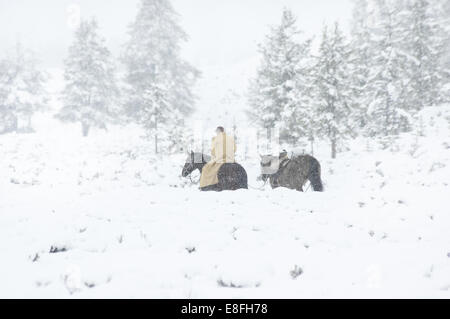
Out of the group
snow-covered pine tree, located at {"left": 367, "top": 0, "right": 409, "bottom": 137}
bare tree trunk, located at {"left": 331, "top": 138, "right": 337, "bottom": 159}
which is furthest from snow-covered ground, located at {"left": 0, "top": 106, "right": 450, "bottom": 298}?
snow-covered pine tree, located at {"left": 367, "top": 0, "right": 409, "bottom": 137}

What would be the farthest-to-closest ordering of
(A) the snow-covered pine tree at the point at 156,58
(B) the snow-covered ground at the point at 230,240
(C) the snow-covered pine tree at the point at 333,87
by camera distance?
1. (A) the snow-covered pine tree at the point at 156,58
2. (C) the snow-covered pine tree at the point at 333,87
3. (B) the snow-covered ground at the point at 230,240

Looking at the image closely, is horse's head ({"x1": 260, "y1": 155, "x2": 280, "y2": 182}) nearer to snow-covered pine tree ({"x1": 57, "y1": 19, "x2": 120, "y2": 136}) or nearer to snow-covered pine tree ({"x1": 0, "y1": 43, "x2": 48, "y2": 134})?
snow-covered pine tree ({"x1": 57, "y1": 19, "x2": 120, "y2": 136})

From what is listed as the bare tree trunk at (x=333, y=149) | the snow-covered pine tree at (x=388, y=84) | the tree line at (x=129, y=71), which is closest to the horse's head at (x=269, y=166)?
the bare tree trunk at (x=333, y=149)

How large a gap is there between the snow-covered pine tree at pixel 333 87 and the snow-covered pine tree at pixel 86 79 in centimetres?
2119

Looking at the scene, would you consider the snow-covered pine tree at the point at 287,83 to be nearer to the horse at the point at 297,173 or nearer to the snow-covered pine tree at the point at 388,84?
the snow-covered pine tree at the point at 388,84

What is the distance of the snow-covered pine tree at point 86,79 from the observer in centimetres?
3086

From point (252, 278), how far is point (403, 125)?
66.3ft

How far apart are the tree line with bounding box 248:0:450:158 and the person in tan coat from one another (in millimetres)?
8748

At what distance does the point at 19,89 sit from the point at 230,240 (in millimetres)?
39473

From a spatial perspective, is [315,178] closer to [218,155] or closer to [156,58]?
[218,155]

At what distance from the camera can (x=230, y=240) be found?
5500 mm

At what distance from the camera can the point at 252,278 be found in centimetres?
394

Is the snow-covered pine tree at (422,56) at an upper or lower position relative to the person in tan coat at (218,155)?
upper

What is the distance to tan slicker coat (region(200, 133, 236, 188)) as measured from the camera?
11109mm
